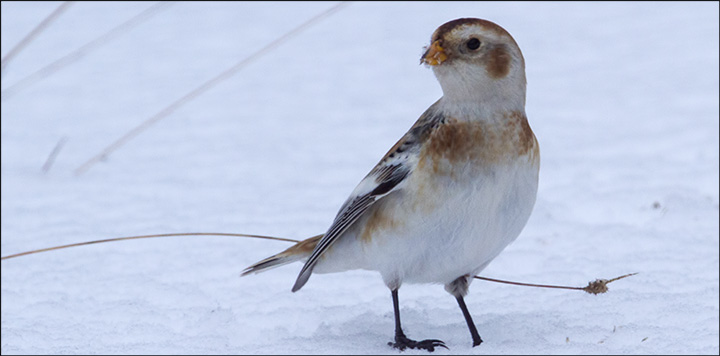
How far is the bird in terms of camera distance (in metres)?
3.08

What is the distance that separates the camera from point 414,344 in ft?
11.0

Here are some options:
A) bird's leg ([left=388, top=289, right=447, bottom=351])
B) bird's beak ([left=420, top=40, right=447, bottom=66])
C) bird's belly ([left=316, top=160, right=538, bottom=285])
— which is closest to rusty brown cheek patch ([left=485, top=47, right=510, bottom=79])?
bird's beak ([left=420, top=40, right=447, bottom=66])

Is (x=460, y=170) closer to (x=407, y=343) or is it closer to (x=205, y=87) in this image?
(x=407, y=343)

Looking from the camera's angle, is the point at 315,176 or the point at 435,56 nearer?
the point at 435,56

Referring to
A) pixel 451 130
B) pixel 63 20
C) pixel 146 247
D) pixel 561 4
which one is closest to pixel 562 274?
pixel 451 130

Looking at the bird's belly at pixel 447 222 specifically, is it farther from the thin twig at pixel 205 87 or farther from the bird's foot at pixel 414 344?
the thin twig at pixel 205 87

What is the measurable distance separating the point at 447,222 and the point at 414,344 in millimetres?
495

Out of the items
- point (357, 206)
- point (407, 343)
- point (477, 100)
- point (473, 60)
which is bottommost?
point (407, 343)

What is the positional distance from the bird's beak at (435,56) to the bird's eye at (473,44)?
9 cm

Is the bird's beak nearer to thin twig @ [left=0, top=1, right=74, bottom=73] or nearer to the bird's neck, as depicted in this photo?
the bird's neck

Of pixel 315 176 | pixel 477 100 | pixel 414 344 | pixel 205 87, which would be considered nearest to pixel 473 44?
pixel 477 100

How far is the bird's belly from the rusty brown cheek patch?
0.97 ft

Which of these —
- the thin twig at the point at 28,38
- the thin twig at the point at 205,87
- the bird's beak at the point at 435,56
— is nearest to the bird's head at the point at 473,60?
the bird's beak at the point at 435,56

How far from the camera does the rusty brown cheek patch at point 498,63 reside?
313cm
